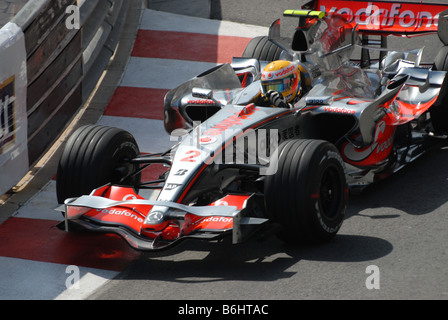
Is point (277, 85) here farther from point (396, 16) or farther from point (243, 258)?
point (396, 16)

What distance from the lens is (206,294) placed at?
465 centimetres

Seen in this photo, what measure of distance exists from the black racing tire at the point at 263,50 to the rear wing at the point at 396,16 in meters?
0.69

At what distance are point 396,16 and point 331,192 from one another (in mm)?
3014

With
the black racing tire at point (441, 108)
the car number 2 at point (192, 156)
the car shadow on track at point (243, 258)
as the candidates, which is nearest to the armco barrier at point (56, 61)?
the car number 2 at point (192, 156)

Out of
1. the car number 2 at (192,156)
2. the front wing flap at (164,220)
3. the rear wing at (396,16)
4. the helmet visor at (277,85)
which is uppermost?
the rear wing at (396,16)

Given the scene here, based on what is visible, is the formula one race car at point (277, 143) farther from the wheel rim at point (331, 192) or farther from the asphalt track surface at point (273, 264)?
the asphalt track surface at point (273, 264)

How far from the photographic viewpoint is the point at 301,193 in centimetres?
494

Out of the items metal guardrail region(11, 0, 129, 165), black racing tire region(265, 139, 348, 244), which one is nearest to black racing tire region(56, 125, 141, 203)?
metal guardrail region(11, 0, 129, 165)

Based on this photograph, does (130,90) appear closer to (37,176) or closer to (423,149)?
(37,176)

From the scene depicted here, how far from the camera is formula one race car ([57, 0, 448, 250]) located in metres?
4.97

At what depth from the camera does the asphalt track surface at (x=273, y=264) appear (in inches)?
184

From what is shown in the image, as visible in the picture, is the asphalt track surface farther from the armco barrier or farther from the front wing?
the armco barrier

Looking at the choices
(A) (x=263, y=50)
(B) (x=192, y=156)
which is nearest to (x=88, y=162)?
(B) (x=192, y=156)

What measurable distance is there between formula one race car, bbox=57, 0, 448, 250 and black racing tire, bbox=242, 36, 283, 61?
0.01 m
